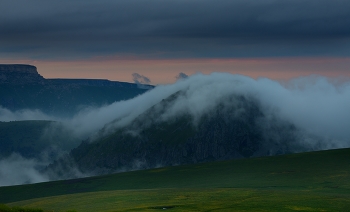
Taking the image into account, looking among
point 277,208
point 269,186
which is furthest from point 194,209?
point 269,186

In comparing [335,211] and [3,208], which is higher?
[3,208]

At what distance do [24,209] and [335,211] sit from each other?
2703 inches

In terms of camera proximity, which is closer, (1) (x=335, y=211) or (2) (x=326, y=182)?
(1) (x=335, y=211)

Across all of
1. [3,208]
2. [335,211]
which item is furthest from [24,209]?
[335,211]

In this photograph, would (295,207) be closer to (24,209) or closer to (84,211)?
(84,211)

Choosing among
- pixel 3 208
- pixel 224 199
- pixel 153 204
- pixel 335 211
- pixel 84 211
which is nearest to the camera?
pixel 3 208

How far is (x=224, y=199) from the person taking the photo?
468ft

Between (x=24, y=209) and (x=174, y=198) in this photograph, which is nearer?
(x=24, y=209)

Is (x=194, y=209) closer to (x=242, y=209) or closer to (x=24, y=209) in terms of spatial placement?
(x=242, y=209)

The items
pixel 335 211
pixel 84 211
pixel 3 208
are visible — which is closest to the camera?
pixel 3 208

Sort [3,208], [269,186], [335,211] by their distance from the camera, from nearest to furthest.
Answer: [3,208], [335,211], [269,186]

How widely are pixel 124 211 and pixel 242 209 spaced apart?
89.8ft

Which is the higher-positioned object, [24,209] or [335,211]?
[24,209]

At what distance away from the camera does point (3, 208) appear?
90.1 m
